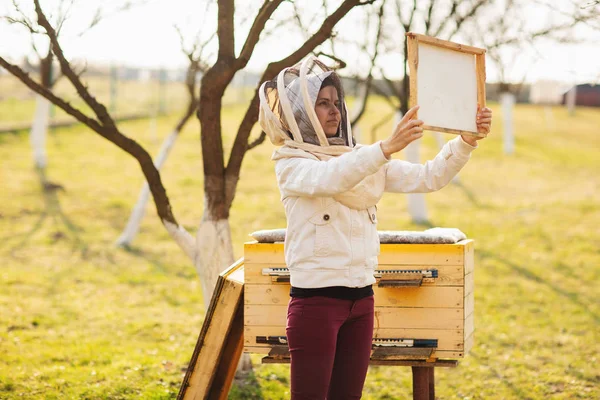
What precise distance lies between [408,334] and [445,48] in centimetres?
171

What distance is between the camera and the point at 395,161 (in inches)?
142

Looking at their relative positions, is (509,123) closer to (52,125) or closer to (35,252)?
(52,125)

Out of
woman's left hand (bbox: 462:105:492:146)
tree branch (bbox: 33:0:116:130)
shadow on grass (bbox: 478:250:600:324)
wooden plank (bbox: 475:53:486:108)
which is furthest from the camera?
shadow on grass (bbox: 478:250:600:324)

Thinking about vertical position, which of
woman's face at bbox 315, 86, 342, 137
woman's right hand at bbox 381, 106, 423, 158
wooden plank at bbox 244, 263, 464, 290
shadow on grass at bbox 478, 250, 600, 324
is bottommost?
shadow on grass at bbox 478, 250, 600, 324

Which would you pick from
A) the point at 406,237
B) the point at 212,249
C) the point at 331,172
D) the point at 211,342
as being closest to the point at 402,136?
the point at 331,172

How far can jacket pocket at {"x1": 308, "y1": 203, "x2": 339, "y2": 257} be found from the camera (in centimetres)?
319

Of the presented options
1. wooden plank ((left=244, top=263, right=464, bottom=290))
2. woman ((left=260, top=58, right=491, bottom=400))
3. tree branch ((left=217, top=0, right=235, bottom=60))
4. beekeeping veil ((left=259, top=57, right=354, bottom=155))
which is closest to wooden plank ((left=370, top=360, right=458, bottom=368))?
wooden plank ((left=244, top=263, right=464, bottom=290))

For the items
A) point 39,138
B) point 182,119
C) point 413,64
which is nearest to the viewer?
point 413,64

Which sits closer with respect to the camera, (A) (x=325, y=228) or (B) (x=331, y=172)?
(B) (x=331, y=172)

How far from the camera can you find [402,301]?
4.44m

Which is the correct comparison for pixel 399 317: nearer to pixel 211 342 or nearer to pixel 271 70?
pixel 211 342

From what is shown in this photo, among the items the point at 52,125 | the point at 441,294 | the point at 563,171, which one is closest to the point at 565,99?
the point at 563,171

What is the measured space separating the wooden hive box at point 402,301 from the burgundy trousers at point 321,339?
41.1 inches

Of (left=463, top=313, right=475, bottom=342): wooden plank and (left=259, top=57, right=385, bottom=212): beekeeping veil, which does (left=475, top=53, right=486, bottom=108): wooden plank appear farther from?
(left=463, top=313, right=475, bottom=342): wooden plank
